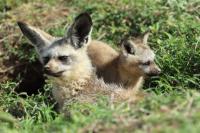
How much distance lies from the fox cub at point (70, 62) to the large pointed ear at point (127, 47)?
0.63 meters

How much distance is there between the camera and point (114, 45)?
9336 millimetres

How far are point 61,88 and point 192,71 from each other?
172 centimetres

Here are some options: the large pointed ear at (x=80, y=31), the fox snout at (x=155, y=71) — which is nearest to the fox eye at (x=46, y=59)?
the large pointed ear at (x=80, y=31)

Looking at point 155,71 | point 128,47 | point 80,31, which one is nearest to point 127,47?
point 128,47

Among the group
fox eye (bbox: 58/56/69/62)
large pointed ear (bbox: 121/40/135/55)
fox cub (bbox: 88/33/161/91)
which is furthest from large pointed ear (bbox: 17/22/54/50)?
large pointed ear (bbox: 121/40/135/55)

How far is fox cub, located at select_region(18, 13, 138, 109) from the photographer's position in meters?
7.39

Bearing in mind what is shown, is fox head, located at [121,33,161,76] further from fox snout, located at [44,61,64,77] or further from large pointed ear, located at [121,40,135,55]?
fox snout, located at [44,61,64,77]

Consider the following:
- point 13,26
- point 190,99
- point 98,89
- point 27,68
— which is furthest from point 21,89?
point 190,99

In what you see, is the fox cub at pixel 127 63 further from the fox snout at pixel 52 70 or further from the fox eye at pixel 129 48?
the fox snout at pixel 52 70

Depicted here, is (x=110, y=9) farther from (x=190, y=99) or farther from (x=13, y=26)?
(x=190, y=99)

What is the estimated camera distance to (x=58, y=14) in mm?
10492

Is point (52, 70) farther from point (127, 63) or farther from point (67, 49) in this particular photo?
point (127, 63)

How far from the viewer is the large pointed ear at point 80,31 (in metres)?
7.55

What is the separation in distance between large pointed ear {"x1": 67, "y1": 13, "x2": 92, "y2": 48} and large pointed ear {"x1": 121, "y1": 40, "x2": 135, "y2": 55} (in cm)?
66
